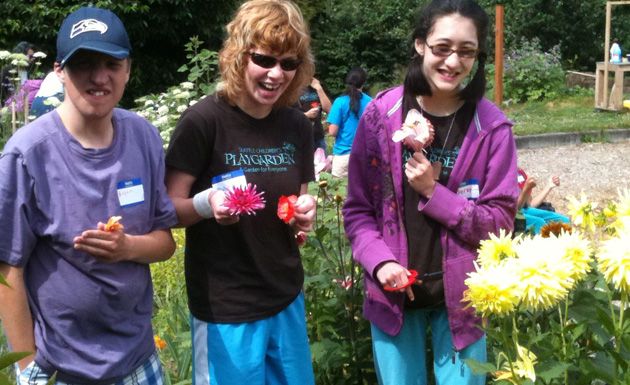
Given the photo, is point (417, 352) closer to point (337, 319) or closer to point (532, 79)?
point (337, 319)

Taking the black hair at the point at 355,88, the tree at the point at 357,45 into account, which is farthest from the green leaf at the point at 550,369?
the tree at the point at 357,45

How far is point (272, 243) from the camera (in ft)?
7.66

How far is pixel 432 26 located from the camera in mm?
2350

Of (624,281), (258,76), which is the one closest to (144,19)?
(258,76)

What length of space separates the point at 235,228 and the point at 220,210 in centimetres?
20

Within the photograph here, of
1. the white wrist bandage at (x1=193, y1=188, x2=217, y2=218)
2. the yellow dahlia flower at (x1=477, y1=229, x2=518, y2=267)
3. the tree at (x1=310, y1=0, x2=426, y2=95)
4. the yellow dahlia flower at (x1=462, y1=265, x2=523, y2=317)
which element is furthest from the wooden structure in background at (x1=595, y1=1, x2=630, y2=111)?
the yellow dahlia flower at (x1=462, y1=265, x2=523, y2=317)

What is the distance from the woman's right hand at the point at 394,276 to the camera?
2246 millimetres

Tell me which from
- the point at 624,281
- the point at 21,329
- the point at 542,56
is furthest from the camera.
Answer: the point at 542,56

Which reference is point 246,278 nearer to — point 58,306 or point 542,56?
point 58,306

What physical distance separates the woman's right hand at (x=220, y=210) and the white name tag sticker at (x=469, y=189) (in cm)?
71

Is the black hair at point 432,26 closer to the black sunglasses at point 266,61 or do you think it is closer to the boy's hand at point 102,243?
the black sunglasses at point 266,61

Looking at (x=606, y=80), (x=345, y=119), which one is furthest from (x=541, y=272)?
(x=606, y=80)

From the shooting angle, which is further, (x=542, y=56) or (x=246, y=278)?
(x=542, y=56)

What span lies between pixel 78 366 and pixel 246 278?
549 millimetres
